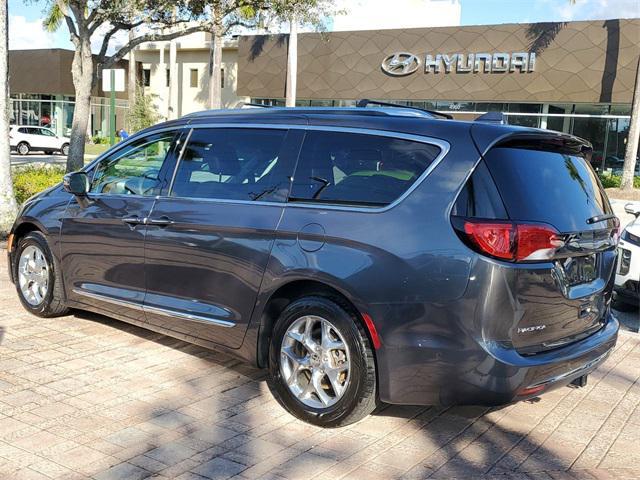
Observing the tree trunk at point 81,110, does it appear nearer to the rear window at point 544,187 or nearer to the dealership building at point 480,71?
the rear window at point 544,187

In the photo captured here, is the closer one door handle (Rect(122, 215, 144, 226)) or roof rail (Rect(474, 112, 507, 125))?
roof rail (Rect(474, 112, 507, 125))

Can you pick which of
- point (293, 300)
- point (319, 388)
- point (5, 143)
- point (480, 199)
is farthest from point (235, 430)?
point (5, 143)

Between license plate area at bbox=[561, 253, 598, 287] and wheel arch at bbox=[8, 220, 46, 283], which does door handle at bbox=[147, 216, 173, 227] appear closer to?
wheel arch at bbox=[8, 220, 46, 283]

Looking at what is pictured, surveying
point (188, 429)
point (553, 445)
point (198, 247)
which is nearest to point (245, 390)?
point (188, 429)

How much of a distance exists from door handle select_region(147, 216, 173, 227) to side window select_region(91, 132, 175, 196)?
0.77ft

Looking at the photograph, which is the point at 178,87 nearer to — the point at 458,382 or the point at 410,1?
the point at 410,1

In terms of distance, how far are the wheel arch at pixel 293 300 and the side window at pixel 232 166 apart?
2.00 feet

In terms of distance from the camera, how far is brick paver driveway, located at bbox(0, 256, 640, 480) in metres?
3.54

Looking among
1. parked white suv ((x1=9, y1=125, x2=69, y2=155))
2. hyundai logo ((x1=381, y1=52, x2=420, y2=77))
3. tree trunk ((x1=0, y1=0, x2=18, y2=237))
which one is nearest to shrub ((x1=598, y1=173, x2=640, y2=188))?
hyundai logo ((x1=381, y1=52, x2=420, y2=77))

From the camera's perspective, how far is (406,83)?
3052 centimetres

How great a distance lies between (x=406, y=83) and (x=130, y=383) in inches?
1087

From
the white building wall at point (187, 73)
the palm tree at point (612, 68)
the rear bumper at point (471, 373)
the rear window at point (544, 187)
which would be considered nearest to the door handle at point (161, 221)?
the rear bumper at point (471, 373)

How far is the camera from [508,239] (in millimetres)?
3406

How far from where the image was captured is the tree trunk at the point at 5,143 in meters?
9.44
